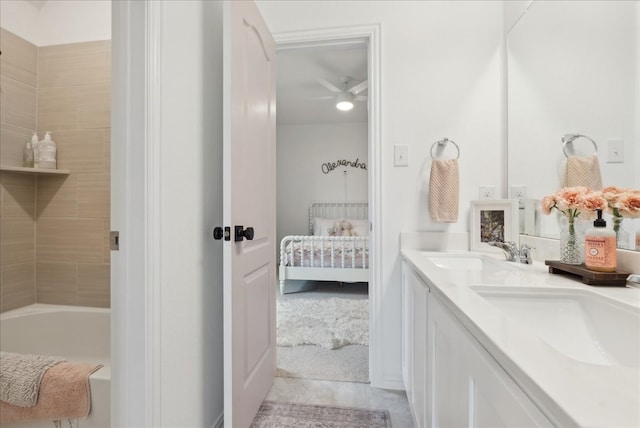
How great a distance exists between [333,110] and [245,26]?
134 inches

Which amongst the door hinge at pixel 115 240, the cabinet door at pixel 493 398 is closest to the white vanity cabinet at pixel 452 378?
the cabinet door at pixel 493 398

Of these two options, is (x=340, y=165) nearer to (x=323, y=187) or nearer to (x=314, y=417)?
(x=323, y=187)

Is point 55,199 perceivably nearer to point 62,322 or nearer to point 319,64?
point 62,322

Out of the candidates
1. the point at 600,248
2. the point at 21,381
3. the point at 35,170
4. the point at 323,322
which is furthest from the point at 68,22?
the point at 600,248

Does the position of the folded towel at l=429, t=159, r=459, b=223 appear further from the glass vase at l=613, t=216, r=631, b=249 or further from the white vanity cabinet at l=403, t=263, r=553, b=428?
the glass vase at l=613, t=216, r=631, b=249

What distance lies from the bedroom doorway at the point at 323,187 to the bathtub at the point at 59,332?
1.18 m

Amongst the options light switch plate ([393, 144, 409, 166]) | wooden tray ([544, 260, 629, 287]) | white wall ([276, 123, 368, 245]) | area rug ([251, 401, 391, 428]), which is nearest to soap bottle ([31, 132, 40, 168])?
area rug ([251, 401, 391, 428])

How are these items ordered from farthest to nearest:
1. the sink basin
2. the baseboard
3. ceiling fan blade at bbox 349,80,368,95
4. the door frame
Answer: ceiling fan blade at bbox 349,80,368,95 < the door frame < the baseboard < the sink basin

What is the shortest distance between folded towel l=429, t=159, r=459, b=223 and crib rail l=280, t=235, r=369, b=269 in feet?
6.40

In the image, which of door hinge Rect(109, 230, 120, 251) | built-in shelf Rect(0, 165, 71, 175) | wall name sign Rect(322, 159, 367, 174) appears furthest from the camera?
wall name sign Rect(322, 159, 367, 174)

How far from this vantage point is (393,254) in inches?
70.4

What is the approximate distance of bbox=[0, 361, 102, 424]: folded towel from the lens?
1.09 m

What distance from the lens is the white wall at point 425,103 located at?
174 centimetres

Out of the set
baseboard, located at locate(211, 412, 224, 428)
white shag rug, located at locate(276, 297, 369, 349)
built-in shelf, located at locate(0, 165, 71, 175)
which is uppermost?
built-in shelf, located at locate(0, 165, 71, 175)
